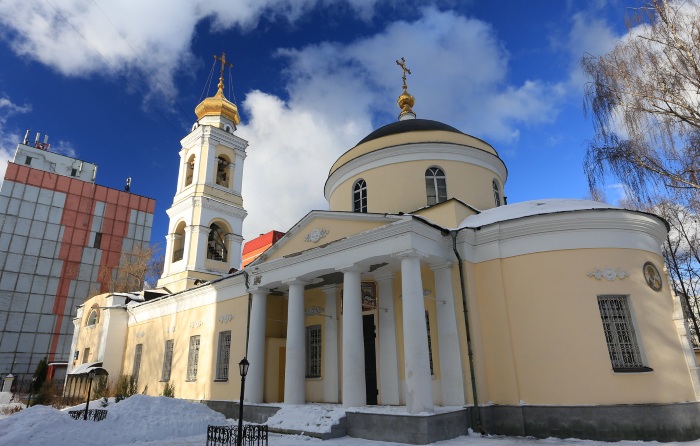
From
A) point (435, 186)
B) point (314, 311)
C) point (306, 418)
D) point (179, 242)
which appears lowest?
point (306, 418)

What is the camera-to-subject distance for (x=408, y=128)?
16.7 m

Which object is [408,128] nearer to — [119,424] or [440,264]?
[440,264]

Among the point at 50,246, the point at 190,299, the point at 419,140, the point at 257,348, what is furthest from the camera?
the point at 50,246

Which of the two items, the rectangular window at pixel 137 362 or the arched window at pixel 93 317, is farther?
the arched window at pixel 93 317

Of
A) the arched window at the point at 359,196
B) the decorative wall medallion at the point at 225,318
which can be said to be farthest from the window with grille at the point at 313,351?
the arched window at the point at 359,196

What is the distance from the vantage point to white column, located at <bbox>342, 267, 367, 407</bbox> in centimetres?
1098

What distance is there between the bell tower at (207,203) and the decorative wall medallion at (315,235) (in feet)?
35.7

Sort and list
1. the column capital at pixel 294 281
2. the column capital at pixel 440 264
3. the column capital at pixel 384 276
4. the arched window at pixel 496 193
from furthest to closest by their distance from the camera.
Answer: the arched window at pixel 496 193, the column capital at pixel 294 281, the column capital at pixel 384 276, the column capital at pixel 440 264

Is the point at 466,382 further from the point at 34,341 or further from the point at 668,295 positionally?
the point at 34,341

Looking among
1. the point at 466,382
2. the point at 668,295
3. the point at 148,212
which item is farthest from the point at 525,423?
the point at 148,212

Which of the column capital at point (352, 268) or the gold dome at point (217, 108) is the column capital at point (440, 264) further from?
the gold dome at point (217, 108)

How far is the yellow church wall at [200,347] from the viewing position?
16125 mm

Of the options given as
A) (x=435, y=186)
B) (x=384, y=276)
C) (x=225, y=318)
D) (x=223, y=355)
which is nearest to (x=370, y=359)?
(x=384, y=276)

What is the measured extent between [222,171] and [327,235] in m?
14.3
